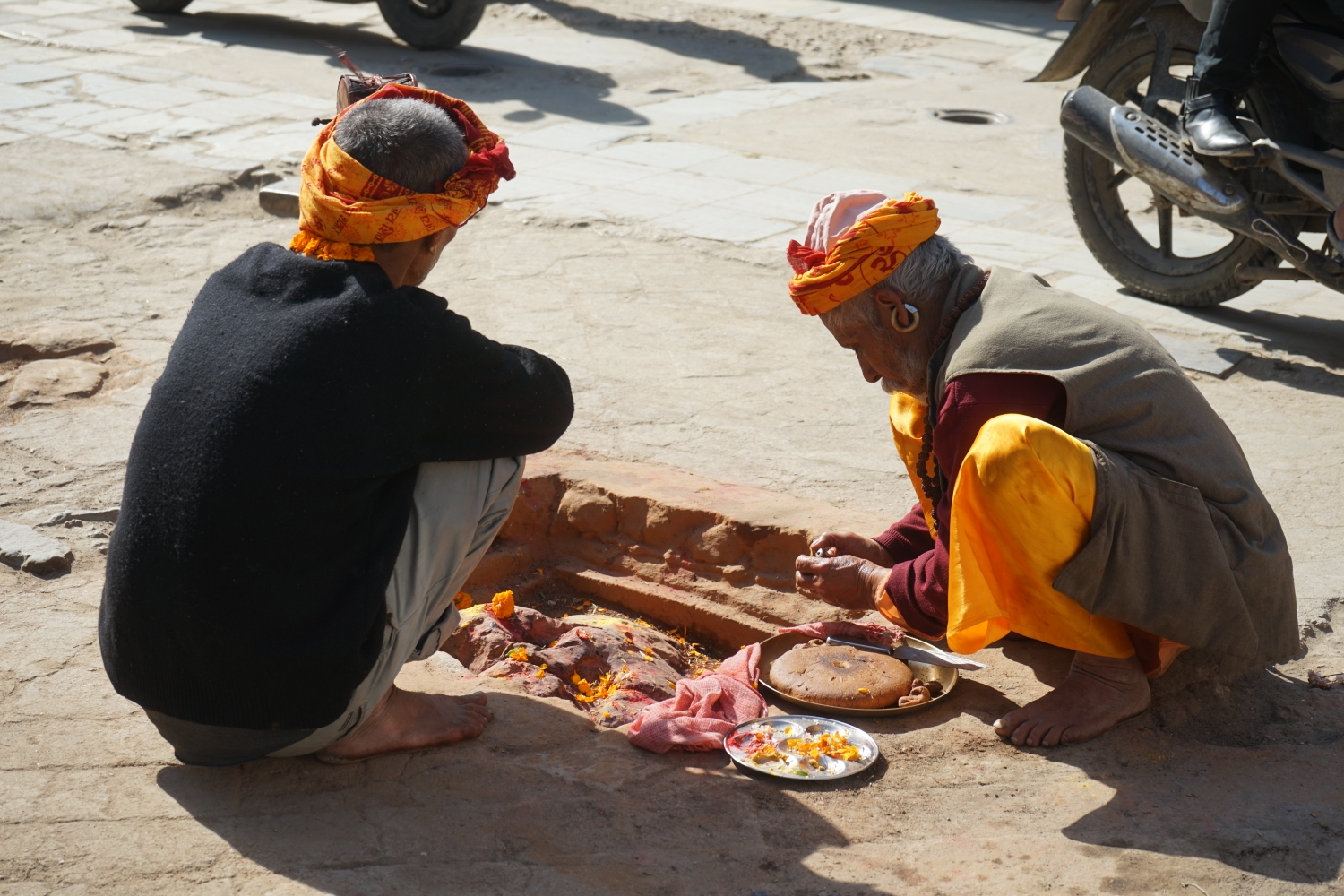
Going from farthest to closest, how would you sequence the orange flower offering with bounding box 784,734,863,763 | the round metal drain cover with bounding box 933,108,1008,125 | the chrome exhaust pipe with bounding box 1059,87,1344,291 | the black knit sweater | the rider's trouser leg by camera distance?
the round metal drain cover with bounding box 933,108,1008,125 < the chrome exhaust pipe with bounding box 1059,87,1344,291 < the rider's trouser leg < the orange flower offering with bounding box 784,734,863,763 < the black knit sweater

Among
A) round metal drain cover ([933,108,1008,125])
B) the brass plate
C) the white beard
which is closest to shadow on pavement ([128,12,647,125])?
round metal drain cover ([933,108,1008,125])

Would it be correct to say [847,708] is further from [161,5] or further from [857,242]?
[161,5]

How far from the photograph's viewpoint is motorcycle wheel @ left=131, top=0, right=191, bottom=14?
11.5 meters

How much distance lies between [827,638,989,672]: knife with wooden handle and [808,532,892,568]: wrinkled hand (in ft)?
0.67

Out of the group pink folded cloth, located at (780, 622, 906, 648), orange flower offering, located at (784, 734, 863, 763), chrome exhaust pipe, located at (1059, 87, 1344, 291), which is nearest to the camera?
orange flower offering, located at (784, 734, 863, 763)

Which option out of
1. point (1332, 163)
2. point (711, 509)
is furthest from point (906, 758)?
point (1332, 163)

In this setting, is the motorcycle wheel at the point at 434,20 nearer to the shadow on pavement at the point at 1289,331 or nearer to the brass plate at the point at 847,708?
the shadow on pavement at the point at 1289,331

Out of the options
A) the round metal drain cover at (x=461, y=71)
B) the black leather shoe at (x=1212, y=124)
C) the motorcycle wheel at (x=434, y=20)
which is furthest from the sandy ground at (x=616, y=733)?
the motorcycle wheel at (x=434, y=20)

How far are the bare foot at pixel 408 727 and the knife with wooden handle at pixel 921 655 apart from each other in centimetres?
96

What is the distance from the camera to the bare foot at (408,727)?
2373 millimetres

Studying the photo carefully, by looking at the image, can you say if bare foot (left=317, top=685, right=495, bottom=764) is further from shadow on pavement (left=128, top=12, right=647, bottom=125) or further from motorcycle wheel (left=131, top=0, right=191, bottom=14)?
motorcycle wheel (left=131, top=0, right=191, bottom=14)

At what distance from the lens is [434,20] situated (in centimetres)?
1084

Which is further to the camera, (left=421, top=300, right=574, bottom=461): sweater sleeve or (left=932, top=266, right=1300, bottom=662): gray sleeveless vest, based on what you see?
(left=932, top=266, right=1300, bottom=662): gray sleeveless vest

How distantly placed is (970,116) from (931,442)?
7025 millimetres
